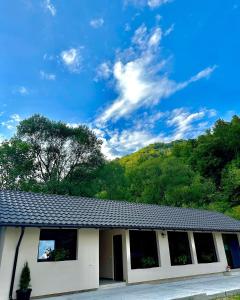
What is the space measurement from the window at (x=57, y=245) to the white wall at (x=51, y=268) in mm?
204

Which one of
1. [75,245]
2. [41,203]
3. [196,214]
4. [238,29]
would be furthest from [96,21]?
[196,214]

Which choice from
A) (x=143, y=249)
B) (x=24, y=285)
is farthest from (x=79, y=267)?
(x=143, y=249)

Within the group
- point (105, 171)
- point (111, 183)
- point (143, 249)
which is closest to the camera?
point (143, 249)

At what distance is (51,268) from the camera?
8.11m

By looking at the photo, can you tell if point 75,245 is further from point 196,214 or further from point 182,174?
point 182,174

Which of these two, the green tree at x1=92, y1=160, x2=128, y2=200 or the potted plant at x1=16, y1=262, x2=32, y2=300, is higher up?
the green tree at x1=92, y1=160, x2=128, y2=200

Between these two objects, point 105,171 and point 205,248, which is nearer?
point 205,248

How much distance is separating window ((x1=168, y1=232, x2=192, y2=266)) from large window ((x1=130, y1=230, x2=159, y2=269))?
1.07 metres

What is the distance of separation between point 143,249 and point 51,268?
4.55 meters

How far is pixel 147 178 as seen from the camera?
1273 inches

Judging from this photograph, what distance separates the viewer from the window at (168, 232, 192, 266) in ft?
38.6

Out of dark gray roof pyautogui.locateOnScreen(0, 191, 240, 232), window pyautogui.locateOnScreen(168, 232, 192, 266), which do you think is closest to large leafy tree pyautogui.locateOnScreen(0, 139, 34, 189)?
dark gray roof pyautogui.locateOnScreen(0, 191, 240, 232)

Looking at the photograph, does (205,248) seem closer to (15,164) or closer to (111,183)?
(111,183)

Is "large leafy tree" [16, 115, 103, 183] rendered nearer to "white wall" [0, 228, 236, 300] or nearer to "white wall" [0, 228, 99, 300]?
"white wall" [0, 228, 236, 300]
